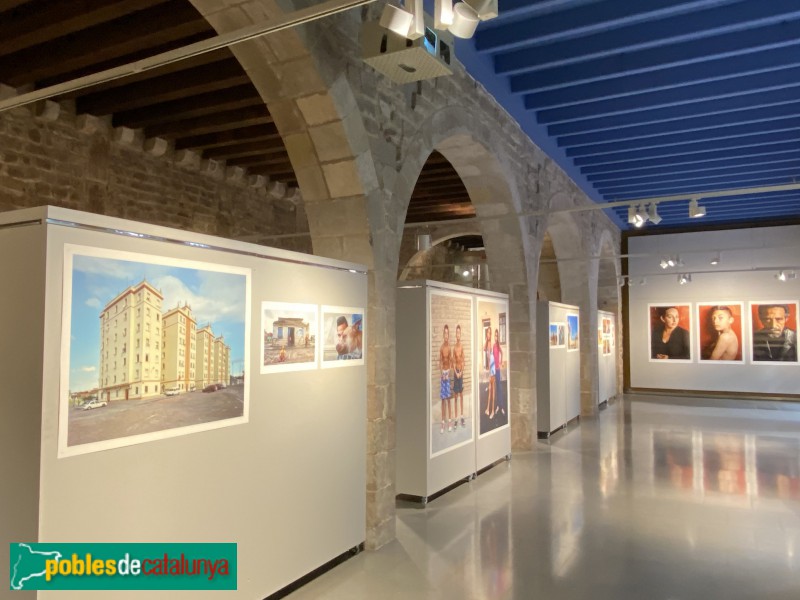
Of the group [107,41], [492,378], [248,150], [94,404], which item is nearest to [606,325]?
[492,378]

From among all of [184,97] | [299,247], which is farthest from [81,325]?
[299,247]

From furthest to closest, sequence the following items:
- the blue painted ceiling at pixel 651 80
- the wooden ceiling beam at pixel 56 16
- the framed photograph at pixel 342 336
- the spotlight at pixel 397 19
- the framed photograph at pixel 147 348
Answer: the blue painted ceiling at pixel 651 80
the wooden ceiling beam at pixel 56 16
the framed photograph at pixel 342 336
the spotlight at pixel 397 19
the framed photograph at pixel 147 348

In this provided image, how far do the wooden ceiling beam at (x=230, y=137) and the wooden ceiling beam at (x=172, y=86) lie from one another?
3.17 ft

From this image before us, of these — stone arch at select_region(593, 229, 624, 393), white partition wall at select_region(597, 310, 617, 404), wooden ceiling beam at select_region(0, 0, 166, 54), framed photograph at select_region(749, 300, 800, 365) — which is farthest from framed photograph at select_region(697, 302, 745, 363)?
wooden ceiling beam at select_region(0, 0, 166, 54)

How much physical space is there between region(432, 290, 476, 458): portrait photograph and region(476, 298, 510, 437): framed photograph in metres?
0.26

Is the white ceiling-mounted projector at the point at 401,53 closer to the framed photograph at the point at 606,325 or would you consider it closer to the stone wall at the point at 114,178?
the stone wall at the point at 114,178

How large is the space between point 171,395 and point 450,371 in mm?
3343

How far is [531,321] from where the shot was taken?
7.72m

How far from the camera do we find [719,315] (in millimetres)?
14328

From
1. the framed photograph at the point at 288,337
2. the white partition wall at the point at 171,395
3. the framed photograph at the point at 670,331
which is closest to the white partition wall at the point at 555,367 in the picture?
the white partition wall at the point at 171,395

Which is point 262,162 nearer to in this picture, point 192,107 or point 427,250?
point 192,107

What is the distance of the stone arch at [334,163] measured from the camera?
3568mm

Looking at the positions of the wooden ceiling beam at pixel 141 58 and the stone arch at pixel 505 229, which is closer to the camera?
the wooden ceiling beam at pixel 141 58

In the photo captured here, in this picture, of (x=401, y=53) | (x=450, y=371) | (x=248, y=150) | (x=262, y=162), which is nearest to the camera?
(x=401, y=53)
